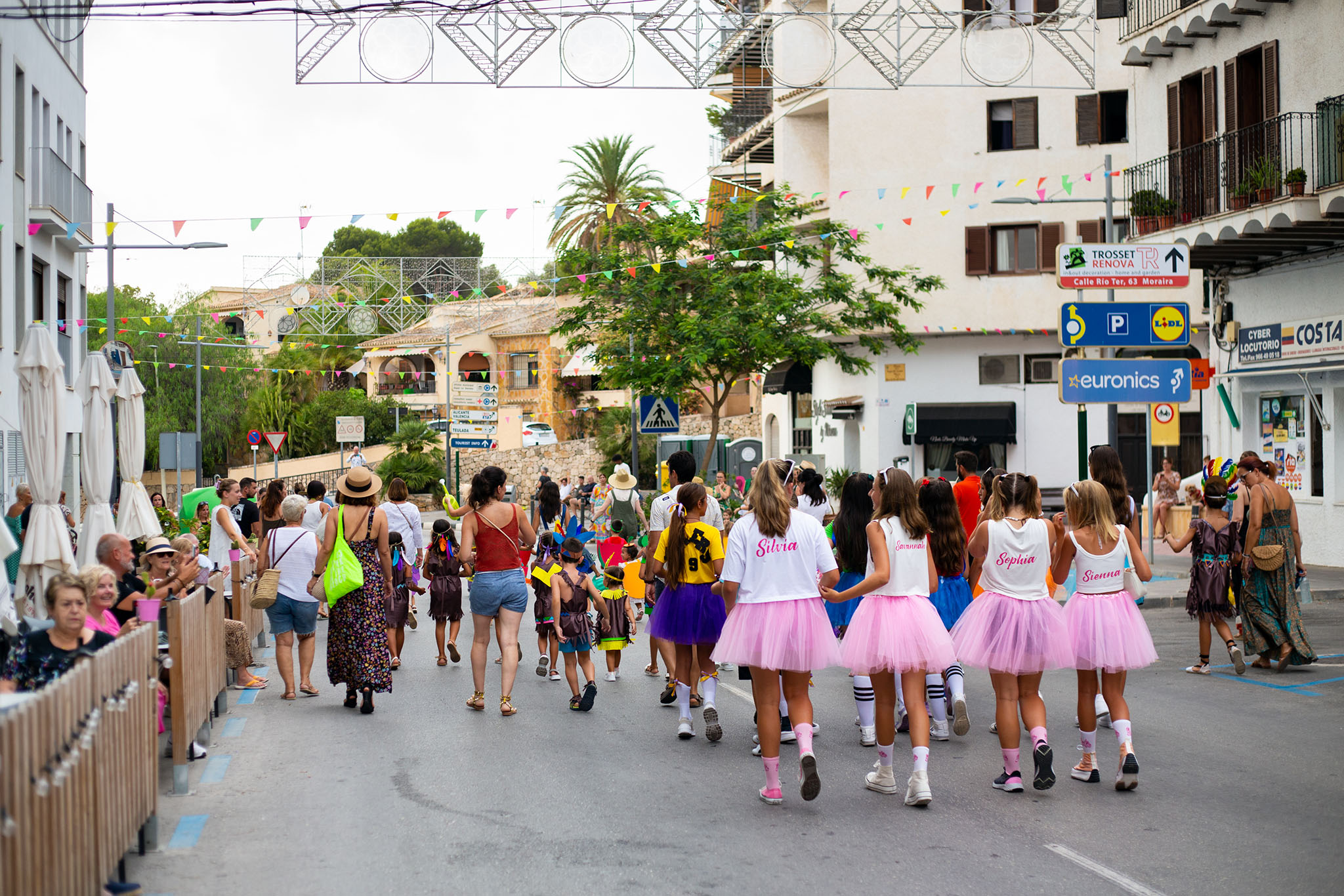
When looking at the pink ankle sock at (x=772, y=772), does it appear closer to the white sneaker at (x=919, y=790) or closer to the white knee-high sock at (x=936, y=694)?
the white sneaker at (x=919, y=790)

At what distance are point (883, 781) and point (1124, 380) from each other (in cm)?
946

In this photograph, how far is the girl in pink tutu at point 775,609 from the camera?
733cm

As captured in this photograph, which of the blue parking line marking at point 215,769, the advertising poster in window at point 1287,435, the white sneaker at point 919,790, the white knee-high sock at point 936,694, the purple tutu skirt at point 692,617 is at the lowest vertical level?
the blue parking line marking at point 215,769

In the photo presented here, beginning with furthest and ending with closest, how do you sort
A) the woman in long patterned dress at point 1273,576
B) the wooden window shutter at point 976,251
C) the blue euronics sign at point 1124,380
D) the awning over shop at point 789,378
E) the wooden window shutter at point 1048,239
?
the awning over shop at point 789,378
the wooden window shutter at point 976,251
the wooden window shutter at point 1048,239
the blue euronics sign at point 1124,380
the woman in long patterned dress at point 1273,576

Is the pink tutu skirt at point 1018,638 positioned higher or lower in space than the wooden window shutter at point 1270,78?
lower

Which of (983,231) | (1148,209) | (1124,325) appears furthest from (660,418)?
(983,231)

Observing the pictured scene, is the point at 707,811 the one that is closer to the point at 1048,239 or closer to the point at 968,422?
the point at 968,422

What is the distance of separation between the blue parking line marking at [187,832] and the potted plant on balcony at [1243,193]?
17.8 m

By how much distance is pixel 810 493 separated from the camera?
9.89 metres

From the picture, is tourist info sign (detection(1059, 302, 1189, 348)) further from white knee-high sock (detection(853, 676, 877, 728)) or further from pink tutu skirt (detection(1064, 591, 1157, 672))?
pink tutu skirt (detection(1064, 591, 1157, 672))

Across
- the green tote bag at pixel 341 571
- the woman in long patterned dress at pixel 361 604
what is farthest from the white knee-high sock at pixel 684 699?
the green tote bag at pixel 341 571

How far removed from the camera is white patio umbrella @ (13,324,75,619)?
11.2 meters

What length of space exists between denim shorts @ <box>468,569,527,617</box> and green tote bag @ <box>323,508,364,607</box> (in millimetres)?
893

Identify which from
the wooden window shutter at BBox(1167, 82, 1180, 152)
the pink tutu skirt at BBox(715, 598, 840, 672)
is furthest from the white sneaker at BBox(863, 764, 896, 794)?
the wooden window shutter at BBox(1167, 82, 1180, 152)
